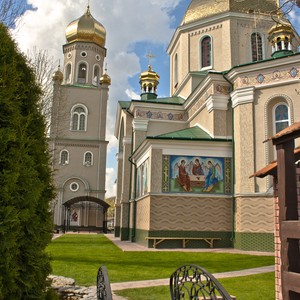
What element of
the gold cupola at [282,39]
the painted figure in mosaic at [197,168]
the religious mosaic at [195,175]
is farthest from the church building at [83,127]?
the gold cupola at [282,39]

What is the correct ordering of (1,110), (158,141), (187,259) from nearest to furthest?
(1,110), (187,259), (158,141)

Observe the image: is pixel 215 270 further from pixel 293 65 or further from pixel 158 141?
pixel 293 65

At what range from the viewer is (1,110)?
3264 millimetres

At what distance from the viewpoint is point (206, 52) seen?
67.4 feet

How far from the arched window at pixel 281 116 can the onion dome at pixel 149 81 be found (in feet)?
36.8

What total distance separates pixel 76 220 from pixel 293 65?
81.8 feet

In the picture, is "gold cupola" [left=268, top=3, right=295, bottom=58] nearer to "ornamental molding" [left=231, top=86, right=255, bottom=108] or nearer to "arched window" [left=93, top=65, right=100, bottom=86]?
"ornamental molding" [left=231, top=86, right=255, bottom=108]

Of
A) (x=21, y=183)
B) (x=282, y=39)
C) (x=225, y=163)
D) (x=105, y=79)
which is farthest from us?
(x=105, y=79)

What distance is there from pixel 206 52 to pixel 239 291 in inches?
650

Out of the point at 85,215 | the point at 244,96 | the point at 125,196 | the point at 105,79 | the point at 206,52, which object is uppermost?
the point at 105,79

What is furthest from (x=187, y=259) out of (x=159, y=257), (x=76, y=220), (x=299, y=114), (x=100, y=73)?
(x=100, y=73)

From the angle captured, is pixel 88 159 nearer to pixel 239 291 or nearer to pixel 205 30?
pixel 205 30

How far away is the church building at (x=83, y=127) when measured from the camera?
1315 inches

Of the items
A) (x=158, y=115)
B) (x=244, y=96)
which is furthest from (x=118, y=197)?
(x=244, y=96)
